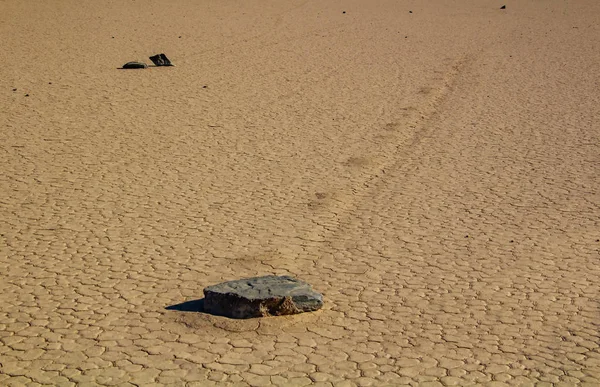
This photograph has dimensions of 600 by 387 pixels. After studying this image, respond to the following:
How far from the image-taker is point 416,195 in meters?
7.90

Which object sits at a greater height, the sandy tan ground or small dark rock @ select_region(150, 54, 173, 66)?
small dark rock @ select_region(150, 54, 173, 66)

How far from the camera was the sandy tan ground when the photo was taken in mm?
4797

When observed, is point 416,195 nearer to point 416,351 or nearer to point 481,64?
point 416,351

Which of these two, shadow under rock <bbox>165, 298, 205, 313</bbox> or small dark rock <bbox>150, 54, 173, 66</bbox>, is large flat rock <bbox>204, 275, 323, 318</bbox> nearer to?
shadow under rock <bbox>165, 298, 205, 313</bbox>

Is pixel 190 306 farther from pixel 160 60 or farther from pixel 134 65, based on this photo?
pixel 160 60

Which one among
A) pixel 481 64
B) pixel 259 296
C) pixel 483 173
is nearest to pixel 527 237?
pixel 483 173

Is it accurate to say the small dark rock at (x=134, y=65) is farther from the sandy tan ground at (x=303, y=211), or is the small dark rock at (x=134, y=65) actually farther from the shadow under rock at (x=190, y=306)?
the shadow under rock at (x=190, y=306)

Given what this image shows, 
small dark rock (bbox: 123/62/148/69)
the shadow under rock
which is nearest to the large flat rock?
the shadow under rock

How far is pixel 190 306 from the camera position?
539cm

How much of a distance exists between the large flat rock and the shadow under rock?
3.2 inches

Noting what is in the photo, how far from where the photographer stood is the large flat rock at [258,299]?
17.0 ft

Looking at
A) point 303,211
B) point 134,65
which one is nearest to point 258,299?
point 303,211

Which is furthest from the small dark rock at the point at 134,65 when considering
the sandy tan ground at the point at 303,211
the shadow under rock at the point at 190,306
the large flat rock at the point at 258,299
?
the large flat rock at the point at 258,299

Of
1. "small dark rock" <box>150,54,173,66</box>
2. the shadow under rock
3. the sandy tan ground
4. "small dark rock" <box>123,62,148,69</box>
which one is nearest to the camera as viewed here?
the sandy tan ground
